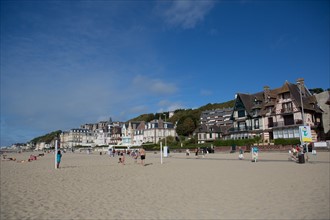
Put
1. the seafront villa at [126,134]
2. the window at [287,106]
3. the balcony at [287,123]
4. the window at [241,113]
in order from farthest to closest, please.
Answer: the seafront villa at [126,134] → the window at [241,113] → the window at [287,106] → the balcony at [287,123]

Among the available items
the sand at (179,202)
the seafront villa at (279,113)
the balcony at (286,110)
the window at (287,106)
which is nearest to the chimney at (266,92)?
the seafront villa at (279,113)

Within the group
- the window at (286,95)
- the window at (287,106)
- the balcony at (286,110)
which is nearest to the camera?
the balcony at (286,110)

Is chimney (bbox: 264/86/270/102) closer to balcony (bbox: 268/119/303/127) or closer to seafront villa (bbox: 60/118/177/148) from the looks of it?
balcony (bbox: 268/119/303/127)

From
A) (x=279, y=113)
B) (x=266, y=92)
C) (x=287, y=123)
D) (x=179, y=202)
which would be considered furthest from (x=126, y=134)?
(x=179, y=202)

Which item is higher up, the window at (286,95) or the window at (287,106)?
the window at (286,95)

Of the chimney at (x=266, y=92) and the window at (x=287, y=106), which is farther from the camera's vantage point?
the chimney at (x=266, y=92)

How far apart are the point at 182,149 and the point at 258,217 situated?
61.9 m

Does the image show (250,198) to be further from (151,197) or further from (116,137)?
(116,137)

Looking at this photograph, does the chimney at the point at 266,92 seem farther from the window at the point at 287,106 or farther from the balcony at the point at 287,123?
the balcony at the point at 287,123

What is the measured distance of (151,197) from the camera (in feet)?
32.9

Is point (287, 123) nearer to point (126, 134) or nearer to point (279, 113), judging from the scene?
point (279, 113)

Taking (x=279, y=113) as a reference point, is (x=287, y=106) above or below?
above

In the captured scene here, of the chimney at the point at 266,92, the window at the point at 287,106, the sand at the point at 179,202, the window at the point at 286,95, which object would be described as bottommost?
the sand at the point at 179,202

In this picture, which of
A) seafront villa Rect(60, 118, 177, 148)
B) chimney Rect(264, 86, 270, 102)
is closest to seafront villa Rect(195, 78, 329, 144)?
chimney Rect(264, 86, 270, 102)
